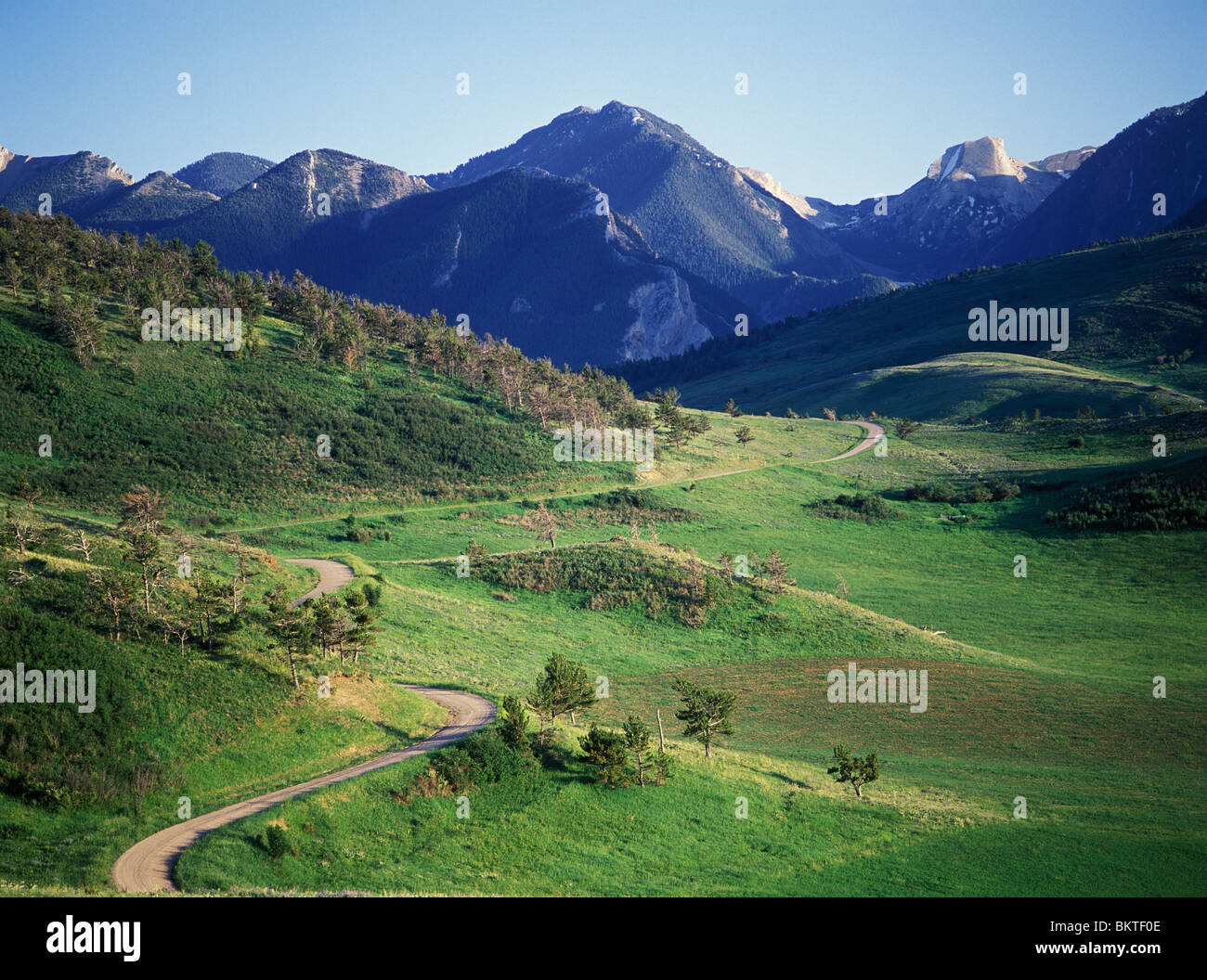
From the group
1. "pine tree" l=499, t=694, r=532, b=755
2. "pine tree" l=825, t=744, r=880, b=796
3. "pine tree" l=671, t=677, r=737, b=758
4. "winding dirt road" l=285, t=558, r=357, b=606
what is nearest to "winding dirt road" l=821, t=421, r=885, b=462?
"winding dirt road" l=285, t=558, r=357, b=606

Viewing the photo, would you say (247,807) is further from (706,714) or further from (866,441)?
(866,441)

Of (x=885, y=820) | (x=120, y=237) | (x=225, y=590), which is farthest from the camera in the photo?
(x=120, y=237)

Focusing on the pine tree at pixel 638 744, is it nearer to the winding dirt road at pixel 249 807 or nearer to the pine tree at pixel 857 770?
the winding dirt road at pixel 249 807

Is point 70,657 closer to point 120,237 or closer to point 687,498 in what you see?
point 687,498

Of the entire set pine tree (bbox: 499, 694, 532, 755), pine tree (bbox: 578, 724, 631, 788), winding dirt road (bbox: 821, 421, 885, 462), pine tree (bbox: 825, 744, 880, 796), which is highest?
winding dirt road (bbox: 821, 421, 885, 462)

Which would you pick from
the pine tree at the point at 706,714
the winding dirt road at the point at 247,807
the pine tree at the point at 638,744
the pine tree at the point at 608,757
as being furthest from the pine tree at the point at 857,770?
the winding dirt road at the point at 247,807

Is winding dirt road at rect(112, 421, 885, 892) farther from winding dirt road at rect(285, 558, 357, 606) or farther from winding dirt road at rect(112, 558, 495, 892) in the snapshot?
winding dirt road at rect(285, 558, 357, 606)

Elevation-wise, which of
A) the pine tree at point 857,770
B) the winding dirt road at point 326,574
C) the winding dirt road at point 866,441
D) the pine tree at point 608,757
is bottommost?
the pine tree at point 857,770

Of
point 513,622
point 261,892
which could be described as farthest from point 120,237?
point 261,892
